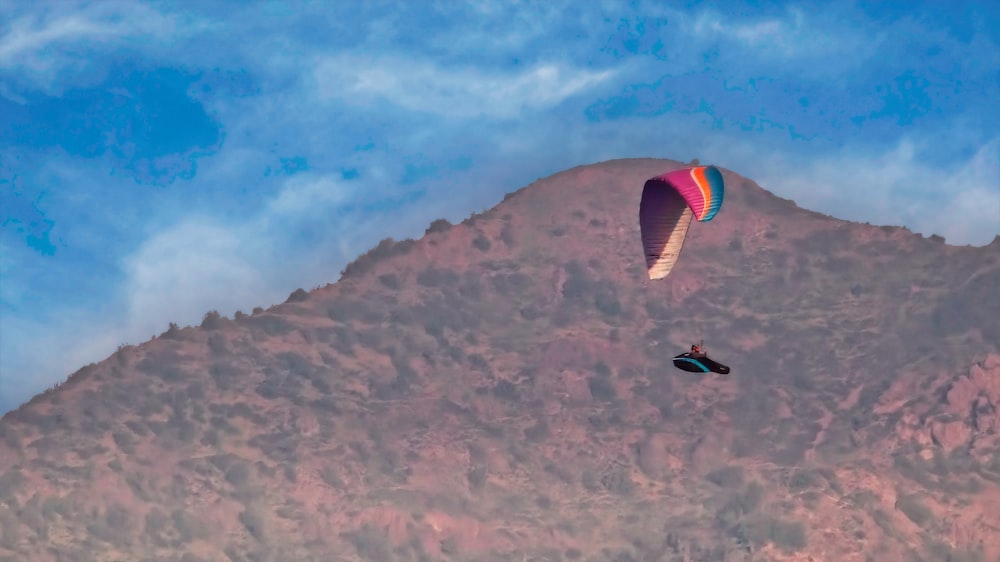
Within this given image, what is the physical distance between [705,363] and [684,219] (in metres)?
18.9

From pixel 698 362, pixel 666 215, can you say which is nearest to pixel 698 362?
pixel 698 362

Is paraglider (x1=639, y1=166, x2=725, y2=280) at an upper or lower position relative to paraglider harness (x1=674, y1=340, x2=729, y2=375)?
upper

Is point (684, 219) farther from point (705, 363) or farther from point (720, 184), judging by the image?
point (705, 363)

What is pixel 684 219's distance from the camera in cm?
18188

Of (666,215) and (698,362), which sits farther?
(666,215)

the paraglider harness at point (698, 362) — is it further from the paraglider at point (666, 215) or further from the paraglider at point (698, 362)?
the paraglider at point (666, 215)

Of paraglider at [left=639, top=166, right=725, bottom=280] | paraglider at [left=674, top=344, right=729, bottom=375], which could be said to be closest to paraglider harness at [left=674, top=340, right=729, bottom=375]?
paraglider at [left=674, top=344, right=729, bottom=375]

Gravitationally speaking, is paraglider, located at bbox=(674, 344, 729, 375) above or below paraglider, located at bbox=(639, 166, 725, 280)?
below

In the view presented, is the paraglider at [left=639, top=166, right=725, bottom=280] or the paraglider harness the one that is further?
the paraglider at [left=639, top=166, right=725, bottom=280]

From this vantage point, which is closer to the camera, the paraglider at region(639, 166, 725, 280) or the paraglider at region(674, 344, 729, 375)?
the paraglider at region(674, 344, 729, 375)

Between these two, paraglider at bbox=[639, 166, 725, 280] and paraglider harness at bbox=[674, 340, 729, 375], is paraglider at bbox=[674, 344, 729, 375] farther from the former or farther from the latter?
paraglider at bbox=[639, 166, 725, 280]

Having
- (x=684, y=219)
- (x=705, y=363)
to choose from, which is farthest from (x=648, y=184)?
(x=705, y=363)

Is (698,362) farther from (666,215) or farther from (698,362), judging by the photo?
(666,215)

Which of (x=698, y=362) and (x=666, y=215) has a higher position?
(x=666, y=215)
